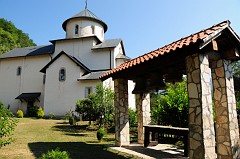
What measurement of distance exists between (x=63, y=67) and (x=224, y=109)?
70.4ft

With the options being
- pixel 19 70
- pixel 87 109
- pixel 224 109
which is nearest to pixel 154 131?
pixel 224 109

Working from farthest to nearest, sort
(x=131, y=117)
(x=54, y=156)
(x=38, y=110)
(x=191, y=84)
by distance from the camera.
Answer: (x=38, y=110) → (x=131, y=117) → (x=191, y=84) → (x=54, y=156)

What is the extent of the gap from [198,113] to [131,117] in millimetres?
9995

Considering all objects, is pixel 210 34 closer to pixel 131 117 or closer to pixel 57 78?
pixel 131 117

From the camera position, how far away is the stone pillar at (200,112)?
5.46 metres

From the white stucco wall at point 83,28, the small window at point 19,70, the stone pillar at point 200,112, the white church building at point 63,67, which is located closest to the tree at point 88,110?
the white church building at point 63,67

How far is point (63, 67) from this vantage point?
1011 inches

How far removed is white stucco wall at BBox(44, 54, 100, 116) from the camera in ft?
81.5

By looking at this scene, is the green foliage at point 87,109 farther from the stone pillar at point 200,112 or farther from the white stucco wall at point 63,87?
the stone pillar at point 200,112

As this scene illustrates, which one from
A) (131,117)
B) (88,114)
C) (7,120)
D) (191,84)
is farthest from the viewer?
(88,114)

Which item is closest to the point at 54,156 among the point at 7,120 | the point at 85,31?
the point at 7,120

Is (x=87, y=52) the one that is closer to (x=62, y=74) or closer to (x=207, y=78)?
(x=62, y=74)

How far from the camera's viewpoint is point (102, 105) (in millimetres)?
15883

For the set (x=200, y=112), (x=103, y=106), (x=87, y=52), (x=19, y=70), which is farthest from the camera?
(x=19, y=70)
